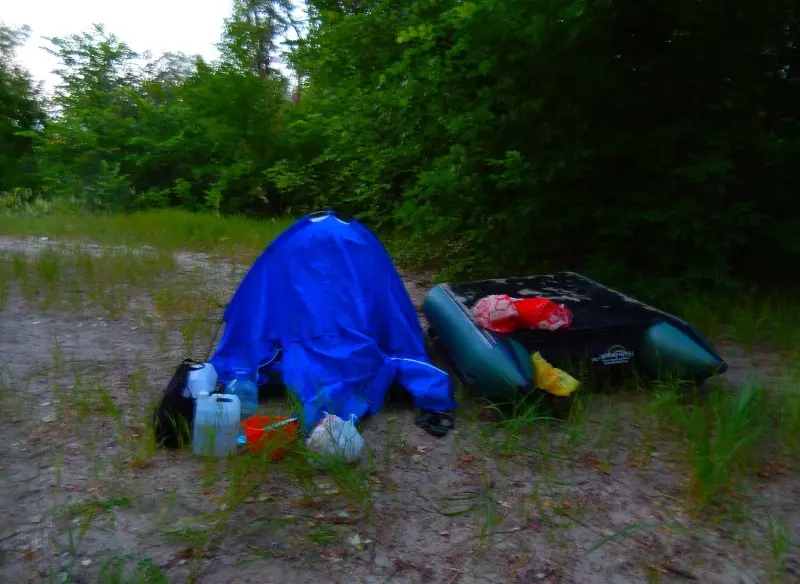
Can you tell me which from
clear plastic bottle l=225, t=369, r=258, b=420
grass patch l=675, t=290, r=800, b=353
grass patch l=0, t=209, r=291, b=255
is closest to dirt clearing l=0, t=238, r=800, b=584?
clear plastic bottle l=225, t=369, r=258, b=420

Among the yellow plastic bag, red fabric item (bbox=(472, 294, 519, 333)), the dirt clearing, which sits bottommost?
the dirt clearing

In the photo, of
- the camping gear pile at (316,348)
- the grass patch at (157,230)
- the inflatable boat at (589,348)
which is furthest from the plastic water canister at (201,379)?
the grass patch at (157,230)

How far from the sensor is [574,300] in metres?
4.39

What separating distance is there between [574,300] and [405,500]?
2086 millimetres

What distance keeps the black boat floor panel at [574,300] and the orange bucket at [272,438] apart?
1.43m

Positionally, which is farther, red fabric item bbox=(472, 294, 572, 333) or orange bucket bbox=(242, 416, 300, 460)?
red fabric item bbox=(472, 294, 572, 333)

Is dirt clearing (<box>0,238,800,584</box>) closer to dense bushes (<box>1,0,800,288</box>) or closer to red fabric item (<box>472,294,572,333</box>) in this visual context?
red fabric item (<box>472,294,572,333</box>)

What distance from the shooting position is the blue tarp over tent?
3709mm

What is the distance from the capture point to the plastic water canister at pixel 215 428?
123 inches

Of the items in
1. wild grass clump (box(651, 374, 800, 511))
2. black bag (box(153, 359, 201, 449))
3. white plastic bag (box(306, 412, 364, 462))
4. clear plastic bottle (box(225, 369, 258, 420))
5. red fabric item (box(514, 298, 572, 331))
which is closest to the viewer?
wild grass clump (box(651, 374, 800, 511))

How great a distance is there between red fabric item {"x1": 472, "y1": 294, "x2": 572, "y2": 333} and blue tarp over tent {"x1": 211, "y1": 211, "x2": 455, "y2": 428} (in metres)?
0.44

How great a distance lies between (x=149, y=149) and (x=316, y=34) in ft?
16.4

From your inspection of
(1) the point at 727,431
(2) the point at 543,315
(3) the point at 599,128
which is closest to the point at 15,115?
(3) the point at 599,128

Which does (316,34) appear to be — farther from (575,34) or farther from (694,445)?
(694,445)
